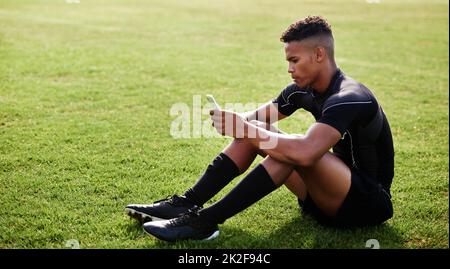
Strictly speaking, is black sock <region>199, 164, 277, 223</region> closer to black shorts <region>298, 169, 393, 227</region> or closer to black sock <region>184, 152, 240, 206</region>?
black sock <region>184, 152, 240, 206</region>

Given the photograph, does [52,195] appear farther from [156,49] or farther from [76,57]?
[156,49]

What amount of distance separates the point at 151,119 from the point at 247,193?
426cm

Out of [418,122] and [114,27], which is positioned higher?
[114,27]

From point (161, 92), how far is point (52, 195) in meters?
4.75

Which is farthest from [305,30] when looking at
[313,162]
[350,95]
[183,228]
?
[183,228]

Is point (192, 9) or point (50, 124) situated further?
point (192, 9)

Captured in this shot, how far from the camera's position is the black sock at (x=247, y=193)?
3.89 metres

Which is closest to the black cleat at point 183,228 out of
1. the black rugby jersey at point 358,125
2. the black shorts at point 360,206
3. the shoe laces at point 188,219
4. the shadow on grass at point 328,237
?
the shoe laces at point 188,219

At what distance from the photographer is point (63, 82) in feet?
32.5

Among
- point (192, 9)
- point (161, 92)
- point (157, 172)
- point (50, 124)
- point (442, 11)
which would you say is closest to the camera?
point (157, 172)

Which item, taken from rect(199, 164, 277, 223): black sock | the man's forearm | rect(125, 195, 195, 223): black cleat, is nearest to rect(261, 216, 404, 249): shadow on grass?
rect(199, 164, 277, 223): black sock

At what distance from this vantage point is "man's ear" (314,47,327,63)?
4.25m

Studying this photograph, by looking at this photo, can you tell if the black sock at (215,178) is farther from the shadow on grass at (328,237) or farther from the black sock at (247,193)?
the shadow on grass at (328,237)
